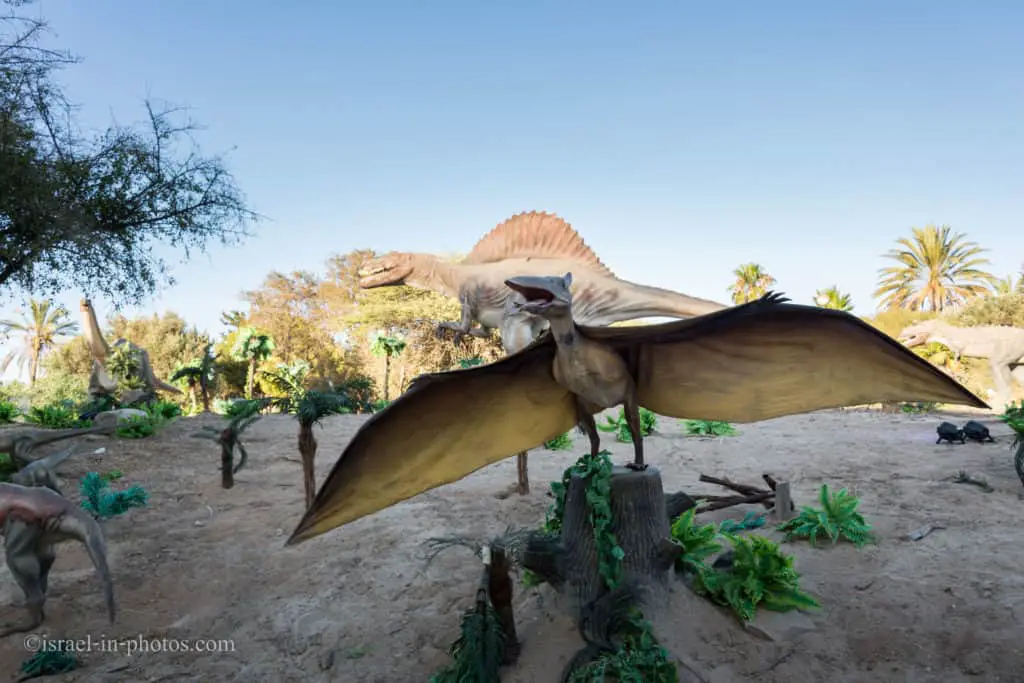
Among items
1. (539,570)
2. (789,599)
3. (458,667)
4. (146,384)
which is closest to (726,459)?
(789,599)

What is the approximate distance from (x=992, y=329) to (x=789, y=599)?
40.7 ft

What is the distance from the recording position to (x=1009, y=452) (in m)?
5.94

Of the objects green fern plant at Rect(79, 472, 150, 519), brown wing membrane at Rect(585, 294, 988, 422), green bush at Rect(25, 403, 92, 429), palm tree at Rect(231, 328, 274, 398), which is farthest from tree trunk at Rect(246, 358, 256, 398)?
brown wing membrane at Rect(585, 294, 988, 422)

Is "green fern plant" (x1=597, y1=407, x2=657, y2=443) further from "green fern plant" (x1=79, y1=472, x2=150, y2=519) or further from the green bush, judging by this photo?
the green bush

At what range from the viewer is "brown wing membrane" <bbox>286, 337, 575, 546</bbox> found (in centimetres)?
245

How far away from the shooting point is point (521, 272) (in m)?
7.59

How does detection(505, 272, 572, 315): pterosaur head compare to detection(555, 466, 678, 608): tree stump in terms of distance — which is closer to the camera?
detection(505, 272, 572, 315): pterosaur head

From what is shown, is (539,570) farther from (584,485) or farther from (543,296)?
(543,296)

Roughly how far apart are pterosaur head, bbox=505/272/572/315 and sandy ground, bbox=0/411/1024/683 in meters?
1.83

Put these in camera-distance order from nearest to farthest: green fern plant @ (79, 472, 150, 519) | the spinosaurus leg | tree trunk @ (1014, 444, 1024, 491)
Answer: the spinosaurus leg < tree trunk @ (1014, 444, 1024, 491) < green fern plant @ (79, 472, 150, 519)

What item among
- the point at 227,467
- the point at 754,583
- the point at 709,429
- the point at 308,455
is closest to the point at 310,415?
the point at 308,455

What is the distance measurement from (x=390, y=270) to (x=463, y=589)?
5471 millimetres

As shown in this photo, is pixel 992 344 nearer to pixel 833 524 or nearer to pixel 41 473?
pixel 833 524

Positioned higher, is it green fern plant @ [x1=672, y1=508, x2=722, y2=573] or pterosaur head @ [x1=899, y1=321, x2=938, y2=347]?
pterosaur head @ [x1=899, y1=321, x2=938, y2=347]
